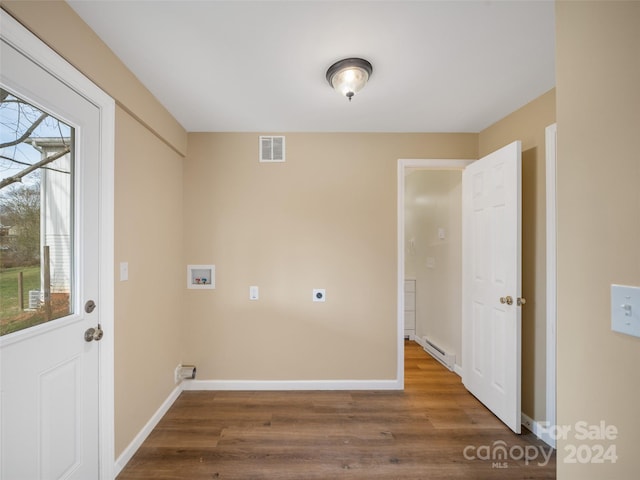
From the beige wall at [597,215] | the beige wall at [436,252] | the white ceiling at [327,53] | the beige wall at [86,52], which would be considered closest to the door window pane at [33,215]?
the beige wall at [86,52]

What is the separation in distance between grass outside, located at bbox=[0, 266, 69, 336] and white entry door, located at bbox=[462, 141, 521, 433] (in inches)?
109

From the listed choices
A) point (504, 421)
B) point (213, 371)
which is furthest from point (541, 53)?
point (213, 371)

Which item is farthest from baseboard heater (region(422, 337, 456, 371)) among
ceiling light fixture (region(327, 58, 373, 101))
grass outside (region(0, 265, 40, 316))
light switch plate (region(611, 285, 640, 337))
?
grass outside (region(0, 265, 40, 316))

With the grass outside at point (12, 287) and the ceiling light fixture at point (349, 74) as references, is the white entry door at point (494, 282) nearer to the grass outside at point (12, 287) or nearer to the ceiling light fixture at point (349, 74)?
the ceiling light fixture at point (349, 74)

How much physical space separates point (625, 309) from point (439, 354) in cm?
293

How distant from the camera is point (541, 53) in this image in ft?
5.13

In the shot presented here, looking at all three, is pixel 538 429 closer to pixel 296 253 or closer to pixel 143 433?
pixel 296 253

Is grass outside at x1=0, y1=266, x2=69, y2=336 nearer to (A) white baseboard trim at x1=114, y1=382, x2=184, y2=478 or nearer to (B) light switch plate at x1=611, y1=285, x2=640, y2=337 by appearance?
(A) white baseboard trim at x1=114, y1=382, x2=184, y2=478

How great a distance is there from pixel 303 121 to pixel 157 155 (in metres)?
1.22

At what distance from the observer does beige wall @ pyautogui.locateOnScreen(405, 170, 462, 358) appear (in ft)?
10.1

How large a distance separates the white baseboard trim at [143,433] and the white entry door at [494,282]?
2.65 m

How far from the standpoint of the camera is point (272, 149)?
2.67 metres

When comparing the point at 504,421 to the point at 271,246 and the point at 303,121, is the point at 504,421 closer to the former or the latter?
→ the point at 271,246

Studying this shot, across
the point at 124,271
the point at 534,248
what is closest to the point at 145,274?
the point at 124,271
